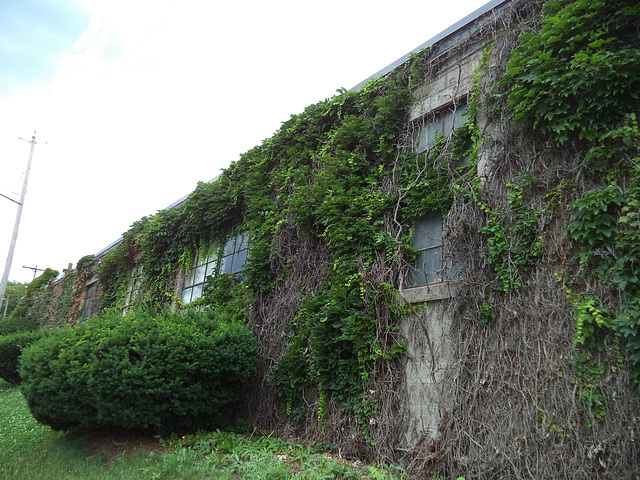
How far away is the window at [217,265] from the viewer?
29.3 ft

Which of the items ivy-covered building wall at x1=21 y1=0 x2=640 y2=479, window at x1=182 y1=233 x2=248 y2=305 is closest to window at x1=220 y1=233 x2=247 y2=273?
window at x1=182 y1=233 x2=248 y2=305

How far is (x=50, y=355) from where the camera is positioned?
6.11 meters

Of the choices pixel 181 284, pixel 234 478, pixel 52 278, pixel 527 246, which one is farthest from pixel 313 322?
pixel 52 278

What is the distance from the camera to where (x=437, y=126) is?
596cm

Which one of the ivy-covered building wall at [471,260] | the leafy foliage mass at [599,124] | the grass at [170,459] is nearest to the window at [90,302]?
the grass at [170,459]

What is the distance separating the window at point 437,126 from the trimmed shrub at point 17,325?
17286 mm

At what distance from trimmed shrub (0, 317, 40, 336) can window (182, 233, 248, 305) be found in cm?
1084

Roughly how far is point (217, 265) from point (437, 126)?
218 inches

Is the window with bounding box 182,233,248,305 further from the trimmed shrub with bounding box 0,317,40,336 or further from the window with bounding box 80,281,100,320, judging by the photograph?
the trimmed shrub with bounding box 0,317,40,336

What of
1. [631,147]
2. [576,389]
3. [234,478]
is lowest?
[234,478]

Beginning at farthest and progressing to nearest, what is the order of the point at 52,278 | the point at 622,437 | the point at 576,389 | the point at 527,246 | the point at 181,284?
the point at 52,278 < the point at 181,284 < the point at 527,246 < the point at 576,389 < the point at 622,437

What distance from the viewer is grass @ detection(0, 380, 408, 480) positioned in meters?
4.63

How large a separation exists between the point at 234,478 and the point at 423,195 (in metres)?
3.84

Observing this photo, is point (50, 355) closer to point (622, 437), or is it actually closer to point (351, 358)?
point (351, 358)
